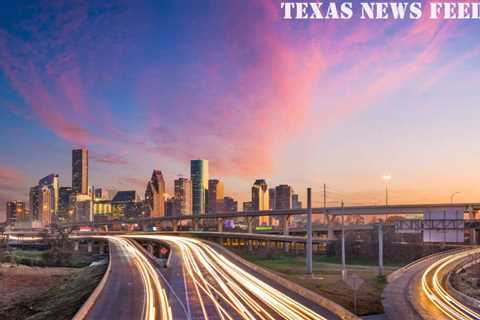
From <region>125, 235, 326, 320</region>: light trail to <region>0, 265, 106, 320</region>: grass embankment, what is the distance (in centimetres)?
1044

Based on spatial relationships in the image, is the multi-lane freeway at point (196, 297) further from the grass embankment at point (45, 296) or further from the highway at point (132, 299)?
the grass embankment at point (45, 296)

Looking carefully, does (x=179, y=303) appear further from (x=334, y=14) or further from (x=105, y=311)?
(x=334, y=14)

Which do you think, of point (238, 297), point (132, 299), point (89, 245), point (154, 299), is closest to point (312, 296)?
point (238, 297)

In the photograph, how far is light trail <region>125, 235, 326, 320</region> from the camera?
31875 mm

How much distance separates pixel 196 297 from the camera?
128ft

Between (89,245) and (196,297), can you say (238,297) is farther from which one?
(89,245)

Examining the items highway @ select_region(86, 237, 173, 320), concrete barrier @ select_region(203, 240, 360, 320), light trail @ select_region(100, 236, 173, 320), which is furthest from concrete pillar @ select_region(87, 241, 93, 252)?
concrete barrier @ select_region(203, 240, 360, 320)

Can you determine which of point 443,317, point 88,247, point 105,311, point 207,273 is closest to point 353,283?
point 443,317

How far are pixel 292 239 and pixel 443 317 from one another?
110 m

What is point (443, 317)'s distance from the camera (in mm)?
33500

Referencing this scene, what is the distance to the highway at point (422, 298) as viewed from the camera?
34500mm

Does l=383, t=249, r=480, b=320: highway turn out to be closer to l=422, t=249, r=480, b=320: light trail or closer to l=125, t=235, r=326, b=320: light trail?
l=422, t=249, r=480, b=320: light trail

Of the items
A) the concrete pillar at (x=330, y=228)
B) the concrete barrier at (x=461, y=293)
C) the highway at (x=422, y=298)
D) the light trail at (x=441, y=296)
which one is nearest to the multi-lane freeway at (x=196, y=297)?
the highway at (x=422, y=298)

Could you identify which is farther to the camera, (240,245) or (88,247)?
(240,245)
